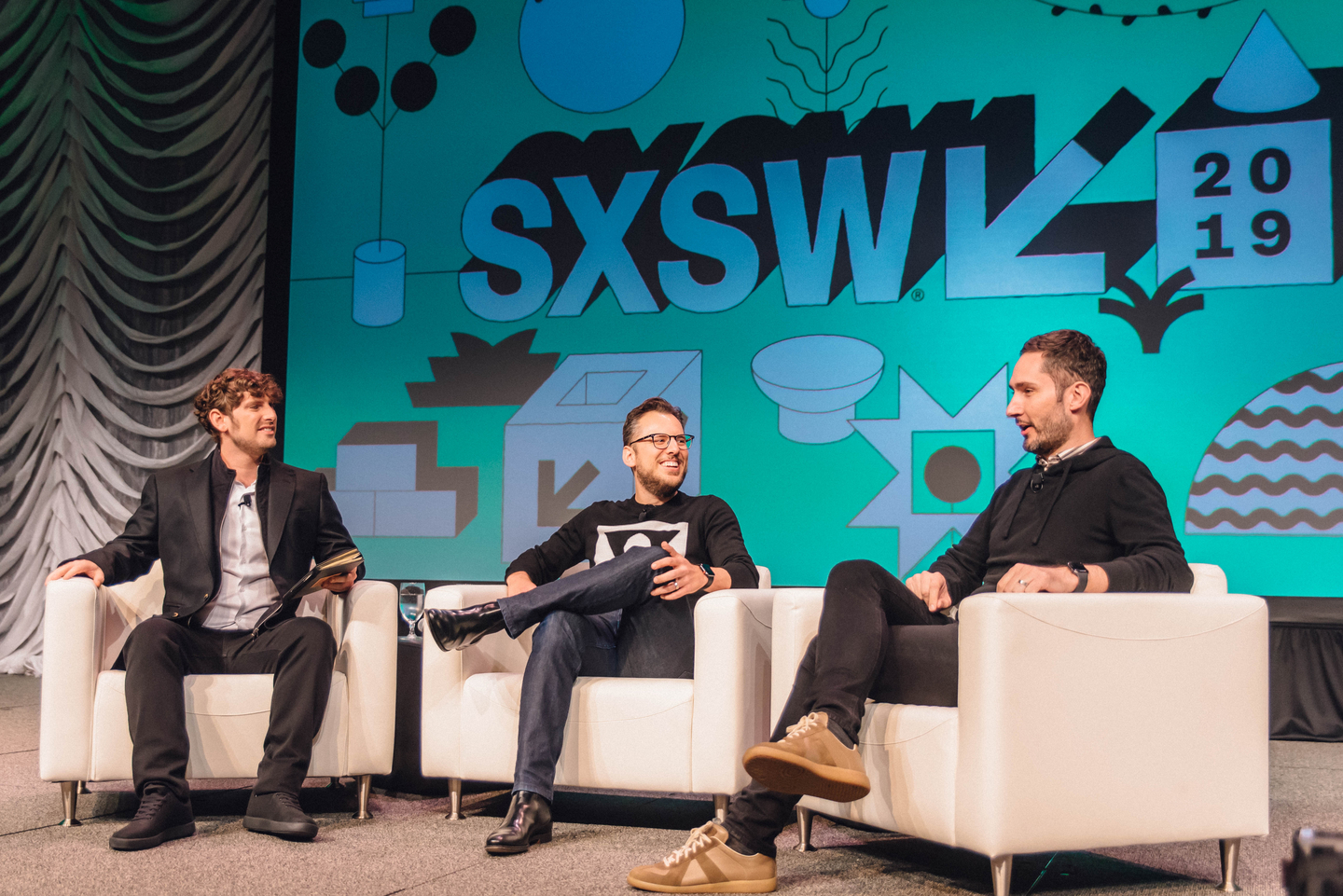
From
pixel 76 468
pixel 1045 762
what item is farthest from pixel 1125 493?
pixel 76 468

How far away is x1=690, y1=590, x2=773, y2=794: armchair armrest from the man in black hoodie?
0.33 meters

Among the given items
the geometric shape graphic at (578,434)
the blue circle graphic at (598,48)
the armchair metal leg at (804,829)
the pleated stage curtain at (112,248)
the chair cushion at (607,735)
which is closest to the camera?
the armchair metal leg at (804,829)

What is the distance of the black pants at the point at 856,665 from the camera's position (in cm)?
198

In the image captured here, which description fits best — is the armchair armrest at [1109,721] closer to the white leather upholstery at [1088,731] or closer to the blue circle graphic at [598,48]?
the white leather upholstery at [1088,731]

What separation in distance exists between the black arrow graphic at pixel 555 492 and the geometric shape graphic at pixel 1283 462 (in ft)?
7.71

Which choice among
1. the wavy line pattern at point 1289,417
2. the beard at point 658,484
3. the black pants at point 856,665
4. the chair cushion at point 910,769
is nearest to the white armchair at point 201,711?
the beard at point 658,484

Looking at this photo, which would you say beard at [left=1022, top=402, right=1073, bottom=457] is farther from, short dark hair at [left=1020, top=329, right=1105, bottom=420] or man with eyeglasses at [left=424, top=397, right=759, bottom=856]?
man with eyeglasses at [left=424, top=397, right=759, bottom=856]

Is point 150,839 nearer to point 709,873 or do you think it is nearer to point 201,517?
point 201,517

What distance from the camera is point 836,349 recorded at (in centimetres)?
444

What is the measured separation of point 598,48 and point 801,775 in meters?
3.81

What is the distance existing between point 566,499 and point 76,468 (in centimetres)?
264

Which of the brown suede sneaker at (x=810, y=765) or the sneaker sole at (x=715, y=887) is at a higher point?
the brown suede sneaker at (x=810, y=765)

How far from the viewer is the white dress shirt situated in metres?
2.79

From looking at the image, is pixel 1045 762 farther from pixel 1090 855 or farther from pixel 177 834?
pixel 177 834
